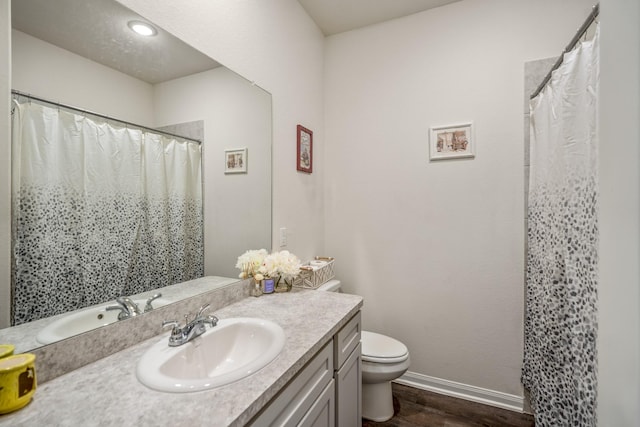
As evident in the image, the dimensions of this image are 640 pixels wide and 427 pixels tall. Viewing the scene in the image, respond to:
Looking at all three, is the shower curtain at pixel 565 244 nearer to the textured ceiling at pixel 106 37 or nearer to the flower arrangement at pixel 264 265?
the flower arrangement at pixel 264 265

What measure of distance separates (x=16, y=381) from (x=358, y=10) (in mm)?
2511

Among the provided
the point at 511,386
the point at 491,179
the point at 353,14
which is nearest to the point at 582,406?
the point at 511,386

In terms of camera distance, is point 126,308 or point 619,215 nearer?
point 619,215

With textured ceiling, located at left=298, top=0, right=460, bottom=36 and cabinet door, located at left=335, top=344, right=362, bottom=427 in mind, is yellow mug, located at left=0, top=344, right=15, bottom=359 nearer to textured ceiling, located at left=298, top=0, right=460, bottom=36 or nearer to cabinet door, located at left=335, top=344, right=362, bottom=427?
cabinet door, located at left=335, top=344, right=362, bottom=427

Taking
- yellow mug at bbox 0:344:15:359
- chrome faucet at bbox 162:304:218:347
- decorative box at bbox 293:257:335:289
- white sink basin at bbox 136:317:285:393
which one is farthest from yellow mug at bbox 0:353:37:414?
decorative box at bbox 293:257:335:289

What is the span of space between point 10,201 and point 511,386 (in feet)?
8.44

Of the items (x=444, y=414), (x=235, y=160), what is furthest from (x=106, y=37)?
(x=444, y=414)

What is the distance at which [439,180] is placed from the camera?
202cm

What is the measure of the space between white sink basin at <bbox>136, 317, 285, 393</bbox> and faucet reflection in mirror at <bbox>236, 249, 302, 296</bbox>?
13.0 inches

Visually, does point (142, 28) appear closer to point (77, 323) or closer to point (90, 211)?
point (90, 211)

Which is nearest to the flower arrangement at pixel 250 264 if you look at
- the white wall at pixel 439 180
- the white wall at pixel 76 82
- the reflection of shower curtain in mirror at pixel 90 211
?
the reflection of shower curtain in mirror at pixel 90 211

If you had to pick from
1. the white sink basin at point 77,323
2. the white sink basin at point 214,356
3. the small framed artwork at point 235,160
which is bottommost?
the white sink basin at point 214,356

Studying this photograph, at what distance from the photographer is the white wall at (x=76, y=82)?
77 centimetres

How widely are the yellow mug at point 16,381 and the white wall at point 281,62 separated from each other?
1.11 metres
